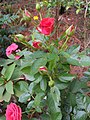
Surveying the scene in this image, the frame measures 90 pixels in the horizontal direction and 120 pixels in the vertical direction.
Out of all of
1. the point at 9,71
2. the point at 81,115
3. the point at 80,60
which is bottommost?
the point at 81,115

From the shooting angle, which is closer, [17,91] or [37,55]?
[37,55]

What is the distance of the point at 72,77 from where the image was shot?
1317 millimetres

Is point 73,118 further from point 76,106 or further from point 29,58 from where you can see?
point 29,58

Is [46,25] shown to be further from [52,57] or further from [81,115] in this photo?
[81,115]

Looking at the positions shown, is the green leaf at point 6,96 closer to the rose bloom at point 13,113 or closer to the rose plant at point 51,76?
the rose plant at point 51,76

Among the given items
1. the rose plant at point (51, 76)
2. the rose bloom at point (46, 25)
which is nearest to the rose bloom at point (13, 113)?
the rose plant at point (51, 76)

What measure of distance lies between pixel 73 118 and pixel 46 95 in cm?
19

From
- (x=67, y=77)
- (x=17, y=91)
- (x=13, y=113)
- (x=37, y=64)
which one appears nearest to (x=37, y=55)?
(x=37, y=64)

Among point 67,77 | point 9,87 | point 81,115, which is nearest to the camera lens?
point 67,77

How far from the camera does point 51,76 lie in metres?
1.33

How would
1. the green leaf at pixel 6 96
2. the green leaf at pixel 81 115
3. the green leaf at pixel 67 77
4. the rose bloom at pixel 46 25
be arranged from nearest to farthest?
the rose bloom at pixel 46 25
the green leaf at pixel 67 77
the green leaf at pixel 81 115
the green leaf at pixel 6 96

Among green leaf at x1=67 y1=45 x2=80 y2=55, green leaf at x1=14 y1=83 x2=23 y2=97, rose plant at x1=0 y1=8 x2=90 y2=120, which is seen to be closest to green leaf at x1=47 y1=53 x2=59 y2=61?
rose plant at x1=0 y1=8 x2=90 y2=120

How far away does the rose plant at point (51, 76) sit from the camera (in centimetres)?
125

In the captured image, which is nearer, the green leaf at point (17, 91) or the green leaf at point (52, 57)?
the green leaf at point (52, 57)
